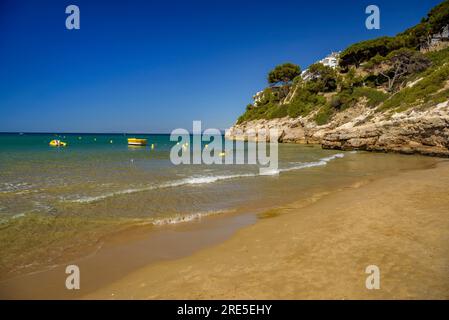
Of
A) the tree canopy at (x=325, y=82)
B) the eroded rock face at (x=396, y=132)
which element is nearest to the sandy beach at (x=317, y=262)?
the eroded rock face at (x=396, y=132)

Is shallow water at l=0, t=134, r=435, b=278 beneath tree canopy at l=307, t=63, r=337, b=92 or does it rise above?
beneath

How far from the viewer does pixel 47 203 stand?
10750mm

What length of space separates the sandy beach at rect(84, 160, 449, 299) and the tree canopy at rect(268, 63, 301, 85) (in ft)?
269

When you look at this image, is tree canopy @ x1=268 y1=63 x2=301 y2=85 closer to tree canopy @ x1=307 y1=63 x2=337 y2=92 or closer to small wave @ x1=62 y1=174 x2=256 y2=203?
tree canopy @ x1=307 y1=63 x2=337 y2=92

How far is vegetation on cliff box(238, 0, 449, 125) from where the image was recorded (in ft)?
122

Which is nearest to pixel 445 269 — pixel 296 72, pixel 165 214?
pixel 165 214

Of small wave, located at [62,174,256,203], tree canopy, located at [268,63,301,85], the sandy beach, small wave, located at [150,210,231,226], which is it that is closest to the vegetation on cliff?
tree canopy, located at [268,63,301,85]

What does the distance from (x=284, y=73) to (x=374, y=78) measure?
3035 cm

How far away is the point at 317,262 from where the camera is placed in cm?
508

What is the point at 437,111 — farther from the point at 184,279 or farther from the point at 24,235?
the point at 24,235

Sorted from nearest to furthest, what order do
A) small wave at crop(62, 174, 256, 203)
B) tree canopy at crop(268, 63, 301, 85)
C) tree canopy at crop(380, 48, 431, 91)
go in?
small wave at crop(62, 174, 256, 203) → tree canopy at crop(380, 48, 431, 91) → tree canopy at crop(268, 63, 301, 85)

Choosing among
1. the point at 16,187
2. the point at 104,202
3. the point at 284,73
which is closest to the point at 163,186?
the point at 104,202

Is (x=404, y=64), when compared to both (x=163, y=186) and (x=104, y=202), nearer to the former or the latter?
(x=163, y=186)

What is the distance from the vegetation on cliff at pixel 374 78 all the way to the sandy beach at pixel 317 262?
2826cm
